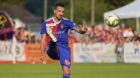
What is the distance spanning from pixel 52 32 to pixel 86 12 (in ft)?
177

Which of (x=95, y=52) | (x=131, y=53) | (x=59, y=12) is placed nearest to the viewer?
(x=59, y=12)

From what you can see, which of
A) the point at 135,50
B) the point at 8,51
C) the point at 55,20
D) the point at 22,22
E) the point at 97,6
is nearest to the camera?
the point at 55,20

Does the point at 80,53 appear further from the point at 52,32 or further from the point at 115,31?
the point at 52,32

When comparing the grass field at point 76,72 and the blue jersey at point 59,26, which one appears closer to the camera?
the blue jersey at point 59,26

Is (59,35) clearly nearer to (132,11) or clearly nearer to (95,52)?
(132,11)

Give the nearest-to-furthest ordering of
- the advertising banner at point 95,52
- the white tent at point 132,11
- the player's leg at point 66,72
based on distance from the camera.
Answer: the player's leg at point 66,72 → the white tent at point 132,11 → the advertising banner at point 95,52

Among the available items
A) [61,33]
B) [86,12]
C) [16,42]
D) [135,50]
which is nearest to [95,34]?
[135,50]

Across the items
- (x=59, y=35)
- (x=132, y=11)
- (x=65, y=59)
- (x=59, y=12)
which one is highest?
(x=132, y=11)

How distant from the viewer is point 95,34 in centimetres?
2994

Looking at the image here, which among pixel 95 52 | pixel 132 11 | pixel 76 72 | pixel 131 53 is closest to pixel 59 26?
pixel 76 72

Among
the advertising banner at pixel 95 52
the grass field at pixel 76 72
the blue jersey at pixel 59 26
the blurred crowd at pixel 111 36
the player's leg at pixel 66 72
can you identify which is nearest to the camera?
the player's leg at pixel 66 72

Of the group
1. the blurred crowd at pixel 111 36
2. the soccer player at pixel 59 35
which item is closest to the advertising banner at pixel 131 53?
the blurred crowd at pixel 111 36

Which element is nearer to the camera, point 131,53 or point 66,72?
point 66,72

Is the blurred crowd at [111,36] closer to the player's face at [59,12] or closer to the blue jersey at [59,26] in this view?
the blue jersey at [59,26]
